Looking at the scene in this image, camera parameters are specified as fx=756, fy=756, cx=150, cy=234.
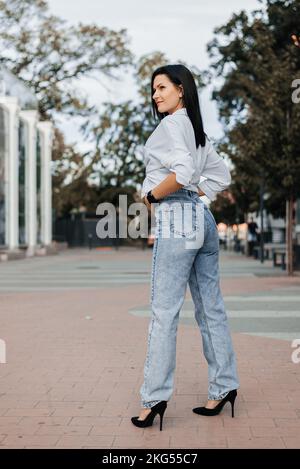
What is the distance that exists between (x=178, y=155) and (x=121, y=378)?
2.22 m

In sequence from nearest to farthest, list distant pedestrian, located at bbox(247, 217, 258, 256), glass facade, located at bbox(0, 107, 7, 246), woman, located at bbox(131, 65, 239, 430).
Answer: woman, located at bbox(131, 65, 239, 430), glass facade, located at bbox(0, 107, 7, 246), distant pedestrian, located at bbox(247, 217, 258, 256)

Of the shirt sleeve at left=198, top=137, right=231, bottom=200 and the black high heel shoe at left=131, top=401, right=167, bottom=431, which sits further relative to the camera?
the shirt sleeve at left=198, top=137, right=231, bottom=200

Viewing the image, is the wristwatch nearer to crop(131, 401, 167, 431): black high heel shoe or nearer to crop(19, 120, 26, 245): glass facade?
crop(131, 401, 167, 431): black high heel shoe

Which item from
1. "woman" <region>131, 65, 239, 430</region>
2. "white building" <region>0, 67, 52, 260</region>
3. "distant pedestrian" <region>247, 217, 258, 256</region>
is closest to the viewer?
"woman" <region>131, 65, 239, 430</region>

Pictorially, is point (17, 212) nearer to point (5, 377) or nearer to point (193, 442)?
point (5, 377)

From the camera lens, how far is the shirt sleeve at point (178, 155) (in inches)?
157

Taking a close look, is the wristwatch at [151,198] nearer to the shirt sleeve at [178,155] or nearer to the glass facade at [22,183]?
the shirt sleeve at [178,155]

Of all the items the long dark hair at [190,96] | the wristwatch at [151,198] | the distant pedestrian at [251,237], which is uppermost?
the long dark hair at [190,96]

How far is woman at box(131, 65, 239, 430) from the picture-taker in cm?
410

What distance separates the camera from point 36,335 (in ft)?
26.0

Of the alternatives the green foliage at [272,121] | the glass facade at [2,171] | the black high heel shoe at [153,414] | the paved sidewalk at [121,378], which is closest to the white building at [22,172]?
the glass facade at [2,171]

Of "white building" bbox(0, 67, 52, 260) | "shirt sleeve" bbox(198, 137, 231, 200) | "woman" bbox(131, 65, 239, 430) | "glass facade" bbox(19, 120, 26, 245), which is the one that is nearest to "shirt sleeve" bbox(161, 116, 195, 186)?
"woman" bbox(131, 65, 239, 430)

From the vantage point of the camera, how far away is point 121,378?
221 inches
